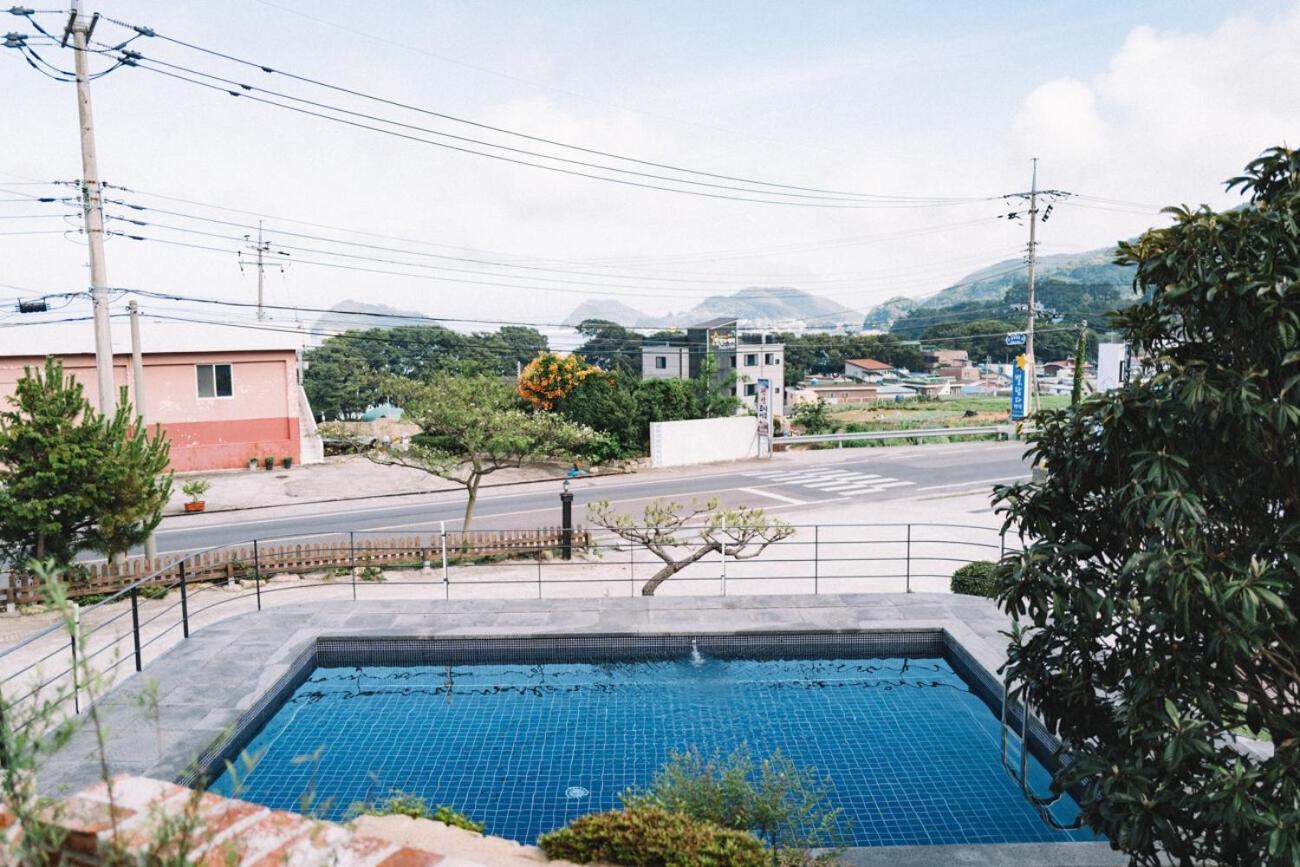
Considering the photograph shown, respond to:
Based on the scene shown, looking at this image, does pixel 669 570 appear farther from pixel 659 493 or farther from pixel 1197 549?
pixel 659 493

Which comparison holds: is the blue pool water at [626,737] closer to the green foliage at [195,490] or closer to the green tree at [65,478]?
the green tree at [65,478]

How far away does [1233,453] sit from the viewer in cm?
499

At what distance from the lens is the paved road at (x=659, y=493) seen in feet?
75.2

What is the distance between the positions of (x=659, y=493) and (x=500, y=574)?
36.0 ft

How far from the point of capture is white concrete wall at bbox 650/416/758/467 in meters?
32.7

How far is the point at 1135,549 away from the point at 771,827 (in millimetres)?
3121

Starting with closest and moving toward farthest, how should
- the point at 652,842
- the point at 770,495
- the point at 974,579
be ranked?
the point at 652,842, the point at 974,579, the point at 770,495

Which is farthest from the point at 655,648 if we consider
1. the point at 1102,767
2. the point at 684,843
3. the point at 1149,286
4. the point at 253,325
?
the point at 253,325

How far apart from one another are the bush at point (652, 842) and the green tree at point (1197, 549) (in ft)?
6.68

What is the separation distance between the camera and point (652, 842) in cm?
552

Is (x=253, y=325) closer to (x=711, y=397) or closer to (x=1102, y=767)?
(x=711, y=397)

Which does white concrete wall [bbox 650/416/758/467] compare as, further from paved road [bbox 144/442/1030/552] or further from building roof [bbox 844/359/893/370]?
building roof [bbox 844/359/893/370]

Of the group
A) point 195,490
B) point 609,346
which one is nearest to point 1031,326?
point 195,490

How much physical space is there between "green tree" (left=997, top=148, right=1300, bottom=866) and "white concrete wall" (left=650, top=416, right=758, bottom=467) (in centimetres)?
2708
